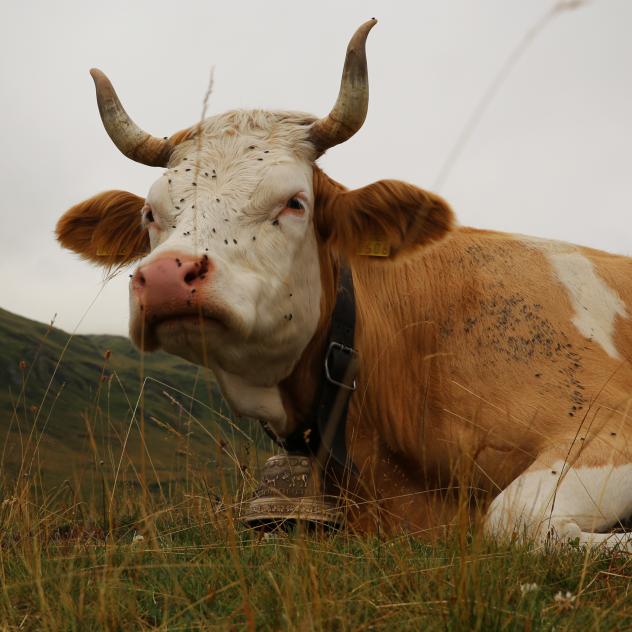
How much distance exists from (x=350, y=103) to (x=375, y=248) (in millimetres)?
915

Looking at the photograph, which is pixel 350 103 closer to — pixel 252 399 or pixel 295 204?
pixel 295 204

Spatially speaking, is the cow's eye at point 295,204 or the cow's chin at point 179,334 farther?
the cow's eye at point 295,204

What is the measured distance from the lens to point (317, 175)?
16.5ft

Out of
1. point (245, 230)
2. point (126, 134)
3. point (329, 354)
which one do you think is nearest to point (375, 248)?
point (329, 354)

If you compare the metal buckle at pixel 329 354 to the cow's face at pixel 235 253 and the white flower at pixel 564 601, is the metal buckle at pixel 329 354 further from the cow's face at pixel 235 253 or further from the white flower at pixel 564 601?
the white flower at pixel 564 601

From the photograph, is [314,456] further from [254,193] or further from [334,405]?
[254,193]

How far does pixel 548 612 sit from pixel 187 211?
275 cm

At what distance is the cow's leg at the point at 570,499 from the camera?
3836 mm

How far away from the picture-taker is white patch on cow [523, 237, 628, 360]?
5.12m

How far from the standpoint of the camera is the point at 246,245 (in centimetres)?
427

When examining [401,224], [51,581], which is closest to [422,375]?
[401,224]

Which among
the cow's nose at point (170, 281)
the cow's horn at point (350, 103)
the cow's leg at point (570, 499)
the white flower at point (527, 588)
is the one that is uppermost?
the cow's horn at point (350, 103)

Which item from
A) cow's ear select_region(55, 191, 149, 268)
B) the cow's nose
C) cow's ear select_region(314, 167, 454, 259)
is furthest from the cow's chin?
cow's ear select_region(55, 191, 149, 268)

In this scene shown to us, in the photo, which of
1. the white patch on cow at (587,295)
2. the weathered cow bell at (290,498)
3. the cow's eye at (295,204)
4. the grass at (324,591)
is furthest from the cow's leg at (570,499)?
the cow's eye at (295,204)
